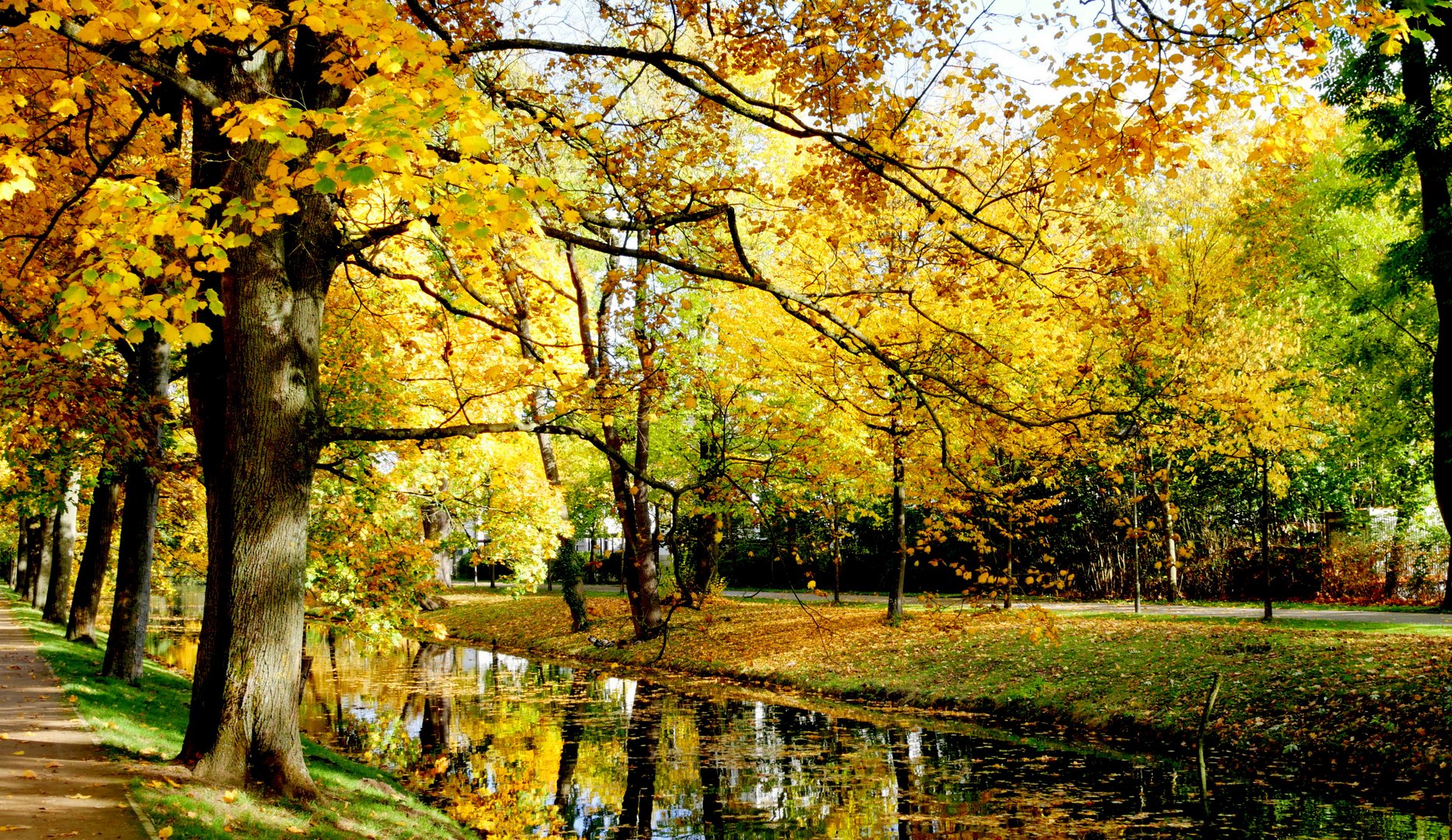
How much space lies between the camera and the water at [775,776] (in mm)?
8875

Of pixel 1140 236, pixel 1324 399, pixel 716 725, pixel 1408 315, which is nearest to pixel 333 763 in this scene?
pixel 716 725

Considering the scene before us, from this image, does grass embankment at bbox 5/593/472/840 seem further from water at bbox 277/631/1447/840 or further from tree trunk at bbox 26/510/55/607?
tree trunk at bbox 26/510/55/607

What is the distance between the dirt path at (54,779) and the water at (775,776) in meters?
3.34

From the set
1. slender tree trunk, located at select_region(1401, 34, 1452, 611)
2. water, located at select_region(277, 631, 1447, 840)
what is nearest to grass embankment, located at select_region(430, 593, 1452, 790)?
water, located at select_region(277, 631, 1447, 840)

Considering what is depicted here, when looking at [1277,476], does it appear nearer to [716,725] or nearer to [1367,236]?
[1367,236]

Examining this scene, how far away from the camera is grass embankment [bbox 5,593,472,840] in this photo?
597 cm

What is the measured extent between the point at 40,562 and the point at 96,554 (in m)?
18.2

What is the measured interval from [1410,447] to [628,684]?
58.4 feet

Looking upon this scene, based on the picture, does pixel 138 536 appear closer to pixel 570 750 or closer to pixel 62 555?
pixel 570 750

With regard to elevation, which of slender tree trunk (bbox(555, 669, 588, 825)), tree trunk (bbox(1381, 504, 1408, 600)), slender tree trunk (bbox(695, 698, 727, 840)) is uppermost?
tree trunk (bbox(1381, 504, 1408, 600))

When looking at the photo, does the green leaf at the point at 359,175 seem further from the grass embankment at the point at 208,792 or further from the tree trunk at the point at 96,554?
the tree trunk at the point at 96,554

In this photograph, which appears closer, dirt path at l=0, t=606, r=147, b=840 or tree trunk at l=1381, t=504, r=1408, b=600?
dirt path at l=0, t=606, r=147, b=840

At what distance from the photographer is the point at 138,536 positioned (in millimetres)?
11773

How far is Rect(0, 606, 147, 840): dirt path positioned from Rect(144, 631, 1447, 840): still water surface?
335 centimetres
